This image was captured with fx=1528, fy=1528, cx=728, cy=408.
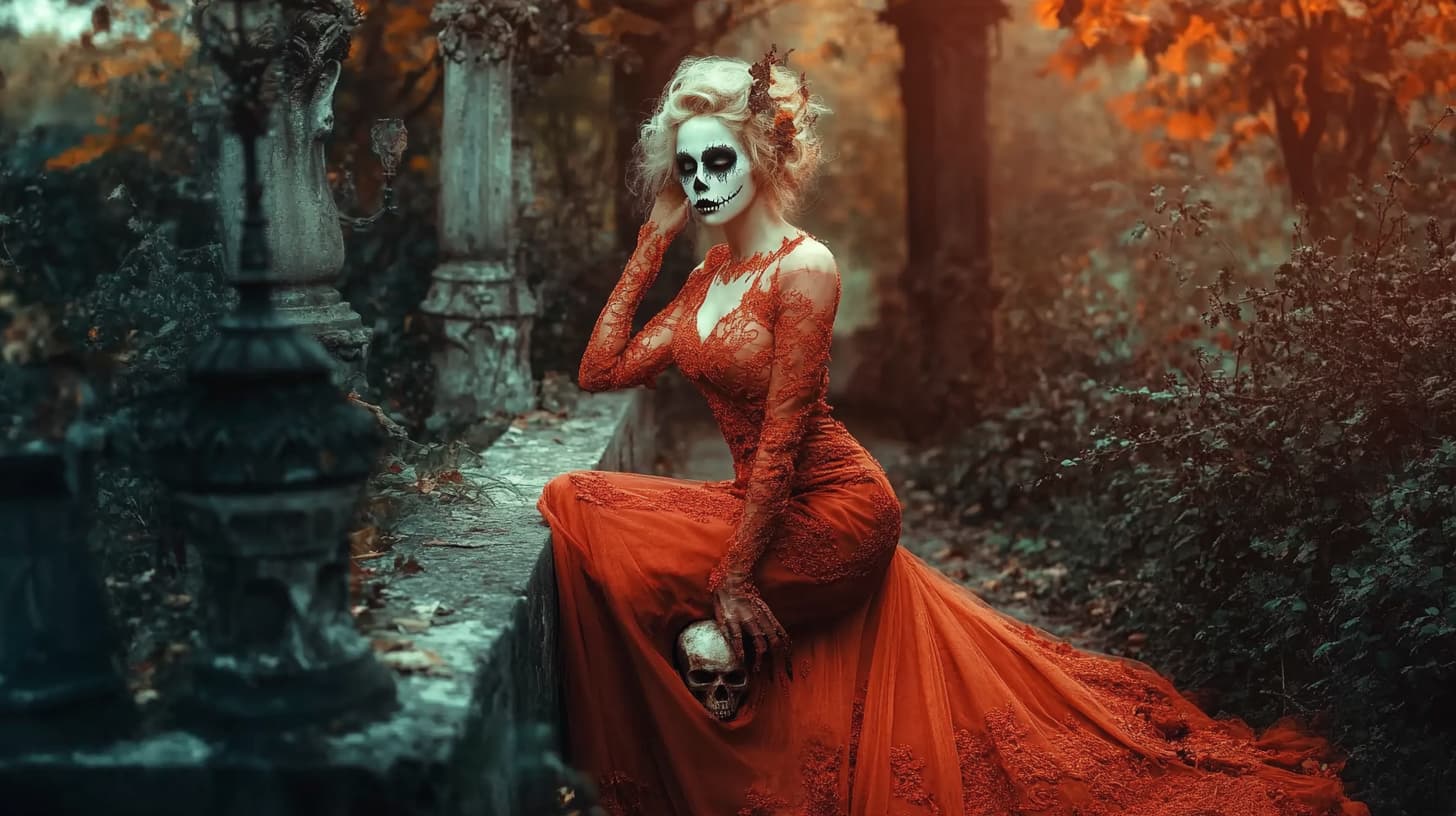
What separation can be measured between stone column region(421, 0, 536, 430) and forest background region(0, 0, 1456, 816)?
1.39ft

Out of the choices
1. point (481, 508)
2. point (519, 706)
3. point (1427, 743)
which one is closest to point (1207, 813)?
point (1427, 743)

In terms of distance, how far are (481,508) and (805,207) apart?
4.33ft

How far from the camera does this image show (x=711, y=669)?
3953mm

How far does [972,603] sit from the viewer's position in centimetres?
464

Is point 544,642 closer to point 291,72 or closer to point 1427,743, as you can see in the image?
point 291,72

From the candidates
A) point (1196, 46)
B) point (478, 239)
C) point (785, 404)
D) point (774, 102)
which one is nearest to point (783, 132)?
point (774, 102)

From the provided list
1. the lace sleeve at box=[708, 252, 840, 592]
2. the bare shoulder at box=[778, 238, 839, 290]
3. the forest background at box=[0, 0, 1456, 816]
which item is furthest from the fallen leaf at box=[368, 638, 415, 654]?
the bare shoulder at box=[778, 238, 839, 290]

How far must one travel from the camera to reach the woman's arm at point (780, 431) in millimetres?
3934

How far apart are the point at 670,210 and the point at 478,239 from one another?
98.3 inches

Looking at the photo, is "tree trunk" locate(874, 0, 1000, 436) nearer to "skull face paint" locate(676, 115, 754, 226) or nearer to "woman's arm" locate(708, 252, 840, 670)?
"skull face paint" locate(676, 115, 754, 226)

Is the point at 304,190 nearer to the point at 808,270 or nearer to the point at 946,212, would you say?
the point at 808,270

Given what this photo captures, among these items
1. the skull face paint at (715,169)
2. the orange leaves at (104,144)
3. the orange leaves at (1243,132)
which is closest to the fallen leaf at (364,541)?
the skull face paint at (715,169)

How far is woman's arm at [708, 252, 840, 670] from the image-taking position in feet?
12.9

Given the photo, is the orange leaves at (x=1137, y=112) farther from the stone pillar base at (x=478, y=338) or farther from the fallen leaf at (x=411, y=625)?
the fallen leaf at (x=411, y=625)
